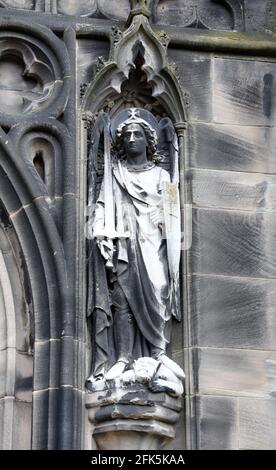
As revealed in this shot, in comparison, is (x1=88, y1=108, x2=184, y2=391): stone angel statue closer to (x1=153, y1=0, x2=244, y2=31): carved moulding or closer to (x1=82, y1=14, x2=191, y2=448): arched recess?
(x1=82, y1=14, x2=191, y2=448): arched recess

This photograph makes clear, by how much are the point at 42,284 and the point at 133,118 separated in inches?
58.1

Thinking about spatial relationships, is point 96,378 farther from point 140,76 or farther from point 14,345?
point 140,76

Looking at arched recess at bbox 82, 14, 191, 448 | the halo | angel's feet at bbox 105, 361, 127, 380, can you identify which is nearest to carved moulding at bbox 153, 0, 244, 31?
arched recess at bbox 82, 14, 191, 448

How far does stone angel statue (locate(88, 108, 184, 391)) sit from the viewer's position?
12.8 metres

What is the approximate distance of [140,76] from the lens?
1364cm

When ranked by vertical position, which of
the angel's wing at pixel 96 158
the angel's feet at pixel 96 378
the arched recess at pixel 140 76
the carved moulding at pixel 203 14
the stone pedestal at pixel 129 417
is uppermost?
the carved moulding at pixel 203 14

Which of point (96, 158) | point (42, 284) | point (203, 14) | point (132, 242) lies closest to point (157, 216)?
point (132, 242)

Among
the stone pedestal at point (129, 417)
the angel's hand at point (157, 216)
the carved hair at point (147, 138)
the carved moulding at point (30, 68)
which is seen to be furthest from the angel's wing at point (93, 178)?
the stone pedestal at point (129, 417)

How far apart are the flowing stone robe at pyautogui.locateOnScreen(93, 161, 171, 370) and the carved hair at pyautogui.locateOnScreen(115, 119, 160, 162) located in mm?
140

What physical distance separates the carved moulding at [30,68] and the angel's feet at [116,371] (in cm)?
211

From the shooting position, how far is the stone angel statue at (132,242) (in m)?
12.8

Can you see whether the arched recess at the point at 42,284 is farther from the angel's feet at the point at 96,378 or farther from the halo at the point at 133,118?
the halo at the point at 133,118

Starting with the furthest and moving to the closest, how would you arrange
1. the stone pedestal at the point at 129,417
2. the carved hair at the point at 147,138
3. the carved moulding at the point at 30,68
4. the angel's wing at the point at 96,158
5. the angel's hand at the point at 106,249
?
the carved moulding at the point at 30,68 → the carved hair at the point at 147,138 → the angel's wing at the point at 96,158 → the angel's hand at the point at 106,249 → the stone pedestal at the point at 129,417

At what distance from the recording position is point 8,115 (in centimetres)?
1333
